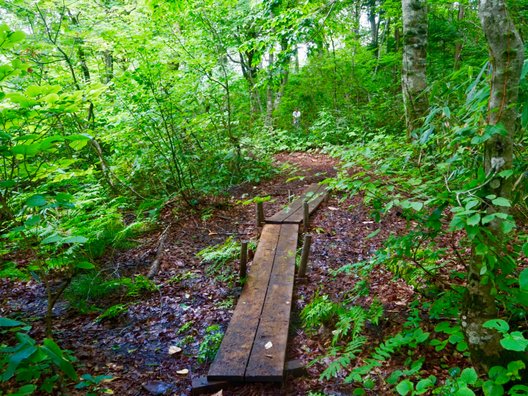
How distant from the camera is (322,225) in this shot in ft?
23.1

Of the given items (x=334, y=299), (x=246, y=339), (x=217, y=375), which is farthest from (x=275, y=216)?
(x=217, y=375)

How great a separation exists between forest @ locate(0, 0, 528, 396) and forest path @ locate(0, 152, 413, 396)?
0.09 ft

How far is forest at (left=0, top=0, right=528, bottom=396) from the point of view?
235 cm

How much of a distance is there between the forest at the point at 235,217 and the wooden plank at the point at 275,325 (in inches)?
5.6

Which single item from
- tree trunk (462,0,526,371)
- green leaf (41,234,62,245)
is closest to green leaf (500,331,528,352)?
tree trunk (462,0,526,371)

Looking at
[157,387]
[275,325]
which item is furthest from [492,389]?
[157,387]

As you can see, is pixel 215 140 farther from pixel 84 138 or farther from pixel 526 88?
pixel 526 88

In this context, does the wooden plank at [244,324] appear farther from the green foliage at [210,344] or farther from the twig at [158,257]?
the twig at [158,257]

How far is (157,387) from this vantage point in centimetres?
348

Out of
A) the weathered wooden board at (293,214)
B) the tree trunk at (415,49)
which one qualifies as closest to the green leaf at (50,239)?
the weathered wooden board at (293,214)

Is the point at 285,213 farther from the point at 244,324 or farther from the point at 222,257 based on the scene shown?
the point at 244,324

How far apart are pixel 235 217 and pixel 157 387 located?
483 cm

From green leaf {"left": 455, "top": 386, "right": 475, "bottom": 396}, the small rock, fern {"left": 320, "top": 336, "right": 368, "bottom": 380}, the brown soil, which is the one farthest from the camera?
the brown soil

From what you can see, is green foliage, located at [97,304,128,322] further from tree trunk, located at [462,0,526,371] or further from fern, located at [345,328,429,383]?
tree trunk, located at [462,0,526,371]
